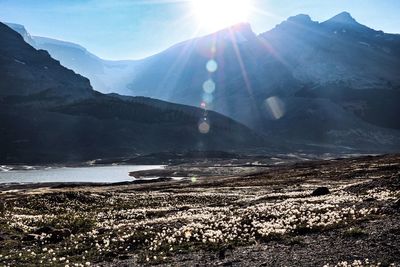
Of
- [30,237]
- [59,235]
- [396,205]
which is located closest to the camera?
[396,205]

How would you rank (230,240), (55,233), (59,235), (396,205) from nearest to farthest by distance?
(230,240)
(396,205)
(59,235)
(55,233)

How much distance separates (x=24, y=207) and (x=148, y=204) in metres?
14.7

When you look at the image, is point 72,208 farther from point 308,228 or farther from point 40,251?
point 308,228

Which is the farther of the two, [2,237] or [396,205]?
[2,237]

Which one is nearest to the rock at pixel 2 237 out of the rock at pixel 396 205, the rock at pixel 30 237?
the rock at pixel 30 237

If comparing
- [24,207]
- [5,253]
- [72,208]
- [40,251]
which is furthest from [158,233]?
[24,207]

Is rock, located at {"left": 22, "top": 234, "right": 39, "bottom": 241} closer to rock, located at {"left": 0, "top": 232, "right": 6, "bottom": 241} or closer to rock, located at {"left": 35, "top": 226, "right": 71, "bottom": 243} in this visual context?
rock, located at {"left": 35, "top": 226, "right": 71, "bottom": 243}

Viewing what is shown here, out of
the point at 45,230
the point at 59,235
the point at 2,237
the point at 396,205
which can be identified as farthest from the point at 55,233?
the point at 396,205

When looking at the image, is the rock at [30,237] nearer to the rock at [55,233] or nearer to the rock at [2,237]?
the rock at [55,233]

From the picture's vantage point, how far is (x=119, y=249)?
81.9 feet

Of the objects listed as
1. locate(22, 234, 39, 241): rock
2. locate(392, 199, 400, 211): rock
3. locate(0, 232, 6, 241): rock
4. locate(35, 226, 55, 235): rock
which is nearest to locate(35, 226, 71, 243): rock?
locate(35, 226, 55, 235): rock

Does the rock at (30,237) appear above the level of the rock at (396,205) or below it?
below

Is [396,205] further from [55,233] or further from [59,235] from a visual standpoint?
[55,233]

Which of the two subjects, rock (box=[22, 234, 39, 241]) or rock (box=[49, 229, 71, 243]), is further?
rock (box=[22, 234, 39, 241])
